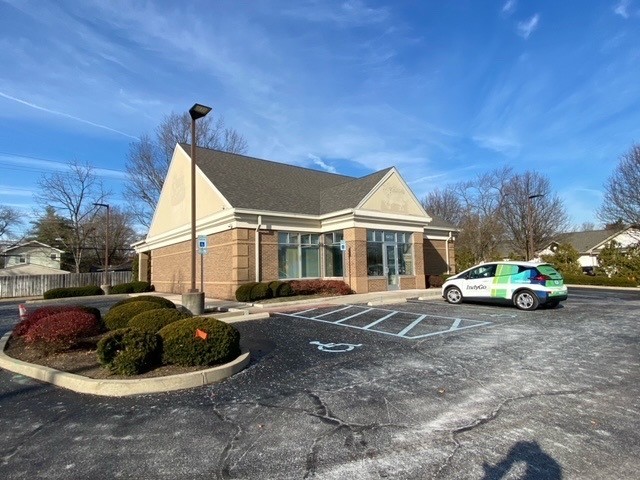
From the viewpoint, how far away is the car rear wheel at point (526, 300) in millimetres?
13227

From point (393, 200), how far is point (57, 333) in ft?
57.3

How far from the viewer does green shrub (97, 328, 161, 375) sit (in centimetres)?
604

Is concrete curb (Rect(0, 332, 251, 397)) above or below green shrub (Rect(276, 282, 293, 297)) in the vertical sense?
below

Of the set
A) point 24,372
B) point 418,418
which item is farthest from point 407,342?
point 24,372

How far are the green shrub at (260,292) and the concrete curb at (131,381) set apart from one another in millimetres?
10192

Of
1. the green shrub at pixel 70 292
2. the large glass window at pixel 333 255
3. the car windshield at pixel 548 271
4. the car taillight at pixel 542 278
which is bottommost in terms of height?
the green shrub at pixel 70 292

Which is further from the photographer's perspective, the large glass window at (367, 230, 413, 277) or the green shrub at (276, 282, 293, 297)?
the large glass window at (367, 230, 413, 277)

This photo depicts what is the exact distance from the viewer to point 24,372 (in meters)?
6.79

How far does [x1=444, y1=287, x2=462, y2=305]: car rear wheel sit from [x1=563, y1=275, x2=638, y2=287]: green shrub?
18.2 meters

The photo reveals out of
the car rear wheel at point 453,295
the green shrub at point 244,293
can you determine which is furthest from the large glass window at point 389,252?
the green shrub at point 244,293

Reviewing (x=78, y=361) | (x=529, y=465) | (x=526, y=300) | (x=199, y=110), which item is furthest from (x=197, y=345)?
(x=526, y=300)

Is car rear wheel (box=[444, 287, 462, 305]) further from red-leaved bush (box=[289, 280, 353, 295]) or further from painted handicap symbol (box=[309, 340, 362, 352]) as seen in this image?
painted handicap symbol (box=[309, 340, 362, 352])

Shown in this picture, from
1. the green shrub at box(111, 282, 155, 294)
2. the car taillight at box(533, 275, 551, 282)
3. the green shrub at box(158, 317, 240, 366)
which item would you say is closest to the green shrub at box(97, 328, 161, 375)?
the green shrub at box(158, 317, 240, 366)

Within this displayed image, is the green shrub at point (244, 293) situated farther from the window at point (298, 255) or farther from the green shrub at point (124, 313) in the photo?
the green shrub at point (124, 313)
